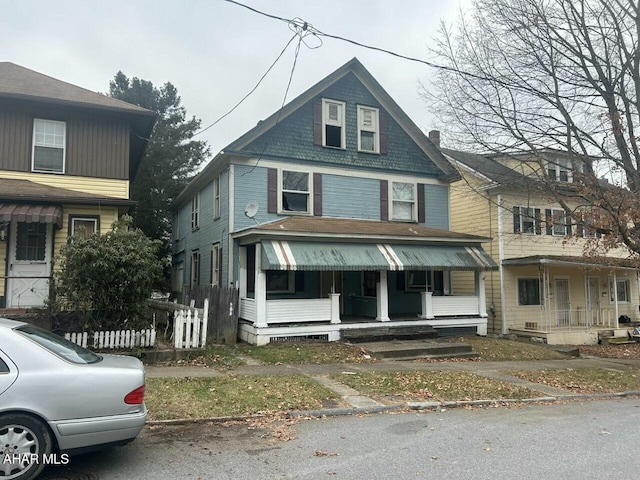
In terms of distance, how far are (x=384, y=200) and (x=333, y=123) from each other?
3.36m

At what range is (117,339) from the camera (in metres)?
10.5

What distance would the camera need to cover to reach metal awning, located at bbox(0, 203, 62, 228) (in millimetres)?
10992

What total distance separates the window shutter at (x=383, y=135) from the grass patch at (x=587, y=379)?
9745 mm

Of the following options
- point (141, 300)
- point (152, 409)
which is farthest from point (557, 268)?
point (152, 409)

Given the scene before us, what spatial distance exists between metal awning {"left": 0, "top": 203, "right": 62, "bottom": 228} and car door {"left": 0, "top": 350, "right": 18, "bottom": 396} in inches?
308

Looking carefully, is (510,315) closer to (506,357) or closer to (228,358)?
(506,357)

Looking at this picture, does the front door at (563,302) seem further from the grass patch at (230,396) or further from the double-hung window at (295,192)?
the grass patch at (230,396)

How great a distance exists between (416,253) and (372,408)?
28.8 ft

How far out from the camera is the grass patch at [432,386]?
8.30 metres

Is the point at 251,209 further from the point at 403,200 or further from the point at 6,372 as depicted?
the point at 6,372

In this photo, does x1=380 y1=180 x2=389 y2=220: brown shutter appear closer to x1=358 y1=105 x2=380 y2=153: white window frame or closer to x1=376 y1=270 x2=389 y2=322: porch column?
x1=358 y1=105 x2=380 y2=153: white window frame

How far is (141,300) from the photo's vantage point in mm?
10938

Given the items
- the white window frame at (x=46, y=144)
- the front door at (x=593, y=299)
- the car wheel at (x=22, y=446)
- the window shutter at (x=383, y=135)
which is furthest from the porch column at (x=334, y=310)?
the front door at (x=593, y=299)

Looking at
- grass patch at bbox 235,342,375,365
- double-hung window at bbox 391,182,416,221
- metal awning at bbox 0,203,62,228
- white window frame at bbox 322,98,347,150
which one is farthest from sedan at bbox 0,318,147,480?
double-hung window at bbox 391,182,416,221
